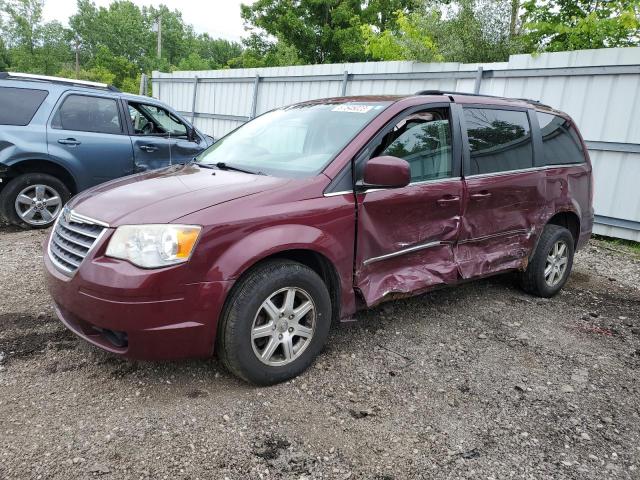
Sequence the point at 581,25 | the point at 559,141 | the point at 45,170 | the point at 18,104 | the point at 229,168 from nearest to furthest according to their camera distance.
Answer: the point at 229,168
the point at 559,141
the point at 18,104
the point at 45,170
the point at 581,25

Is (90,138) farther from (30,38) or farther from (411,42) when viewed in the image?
(30,38)

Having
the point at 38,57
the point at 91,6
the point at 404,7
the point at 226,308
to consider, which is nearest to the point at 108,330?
the point at 226,308

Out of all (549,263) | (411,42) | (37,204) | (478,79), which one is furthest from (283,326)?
(411,42)

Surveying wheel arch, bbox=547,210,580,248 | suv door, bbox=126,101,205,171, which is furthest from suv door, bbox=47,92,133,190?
wheel arch, bbox=547,210,580,248

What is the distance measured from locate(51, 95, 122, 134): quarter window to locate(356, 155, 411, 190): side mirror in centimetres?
471

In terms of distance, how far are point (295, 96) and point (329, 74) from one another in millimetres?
→ 1205

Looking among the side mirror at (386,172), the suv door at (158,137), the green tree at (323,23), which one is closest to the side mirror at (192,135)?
the suv door at (158,137)

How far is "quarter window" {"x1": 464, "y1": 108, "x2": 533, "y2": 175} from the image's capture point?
3.89 metres

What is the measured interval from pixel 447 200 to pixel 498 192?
2.02 ft

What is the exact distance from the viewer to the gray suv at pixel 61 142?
5.85 metres

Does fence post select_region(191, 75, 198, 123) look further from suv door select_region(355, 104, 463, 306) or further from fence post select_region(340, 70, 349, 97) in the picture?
suv door select_region(355, 104, 463, 306)

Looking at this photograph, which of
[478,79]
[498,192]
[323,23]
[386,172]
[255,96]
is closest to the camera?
[386,172]

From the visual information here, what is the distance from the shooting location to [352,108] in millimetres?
3602

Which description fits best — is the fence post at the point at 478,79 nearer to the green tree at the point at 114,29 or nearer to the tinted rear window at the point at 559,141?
the tinted rear window at the point at 559,141
